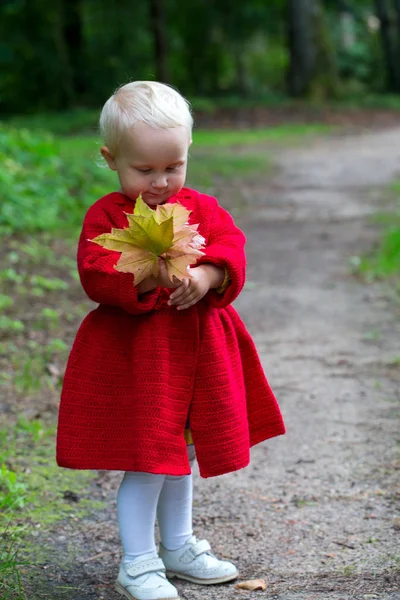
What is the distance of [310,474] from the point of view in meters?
3.82

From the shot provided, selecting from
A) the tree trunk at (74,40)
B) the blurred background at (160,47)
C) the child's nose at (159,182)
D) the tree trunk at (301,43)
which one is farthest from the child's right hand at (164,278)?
the tree trunk at (74,40)

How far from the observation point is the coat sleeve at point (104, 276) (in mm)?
2584

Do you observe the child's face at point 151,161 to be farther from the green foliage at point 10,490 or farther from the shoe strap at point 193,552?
the green foliage at point 10,490

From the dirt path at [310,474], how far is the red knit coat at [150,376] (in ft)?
1.59

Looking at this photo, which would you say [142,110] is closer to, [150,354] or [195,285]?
[195,285]

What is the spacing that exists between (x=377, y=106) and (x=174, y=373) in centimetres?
2230

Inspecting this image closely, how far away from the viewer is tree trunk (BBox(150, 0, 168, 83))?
80.8ft

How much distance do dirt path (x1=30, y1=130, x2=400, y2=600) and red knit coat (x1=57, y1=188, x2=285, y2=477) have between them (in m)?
0.48

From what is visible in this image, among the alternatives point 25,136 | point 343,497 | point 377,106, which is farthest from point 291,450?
point 377,106

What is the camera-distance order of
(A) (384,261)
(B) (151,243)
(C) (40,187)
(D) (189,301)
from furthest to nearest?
(C) (40,187), (A) (384,261), (D) (189,301), (B) (151,243)

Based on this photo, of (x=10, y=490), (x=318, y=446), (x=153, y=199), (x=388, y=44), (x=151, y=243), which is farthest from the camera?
(x=388, y=44)

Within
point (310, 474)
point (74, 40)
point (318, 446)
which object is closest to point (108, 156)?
point (310, 474)

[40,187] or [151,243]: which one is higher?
[151,243]

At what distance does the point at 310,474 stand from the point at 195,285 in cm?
151
